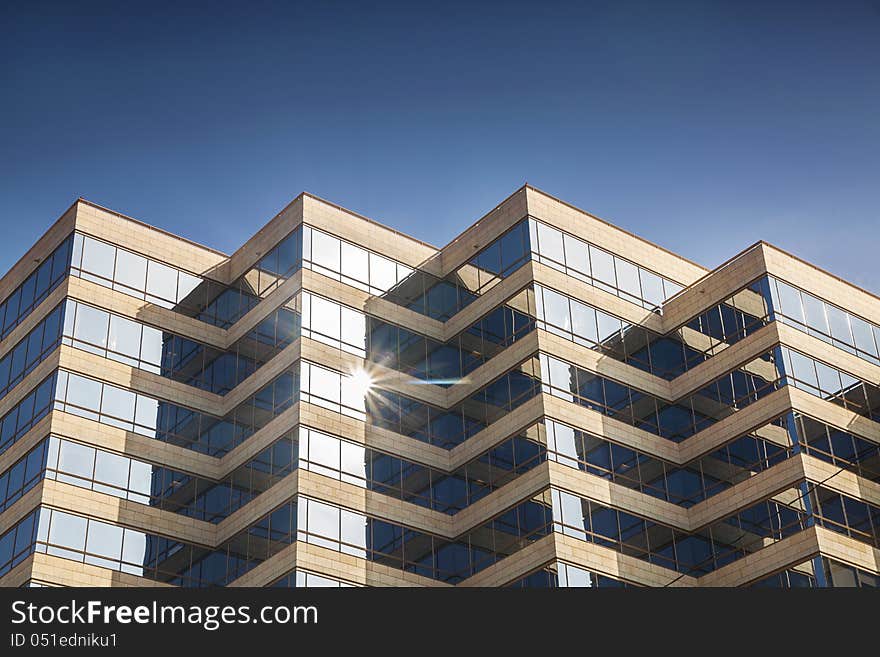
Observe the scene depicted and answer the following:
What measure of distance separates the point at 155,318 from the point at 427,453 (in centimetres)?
1506

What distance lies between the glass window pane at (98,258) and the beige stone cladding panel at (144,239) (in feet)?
1.46

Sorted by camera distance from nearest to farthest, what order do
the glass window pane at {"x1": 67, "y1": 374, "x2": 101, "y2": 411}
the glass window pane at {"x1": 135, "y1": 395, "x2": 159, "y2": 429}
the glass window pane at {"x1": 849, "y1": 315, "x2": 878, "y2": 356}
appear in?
1. the glass window pane at {"x1": 67, "y1": 374, "x2": 101, "y2": 411}
2. the glass window pane at {"x1": 135, "y1": 395, "x2": 159, "y2": 429}
3. the glass window pane at {"x1": 849, "y1": 315, "x2": 878, "y2": 356}

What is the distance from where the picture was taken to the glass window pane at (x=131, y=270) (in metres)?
72.2

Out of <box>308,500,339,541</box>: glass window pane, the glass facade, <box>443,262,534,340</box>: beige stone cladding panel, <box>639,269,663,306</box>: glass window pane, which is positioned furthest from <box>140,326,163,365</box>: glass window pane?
<box>639,269,663,306</box>: glass window pane

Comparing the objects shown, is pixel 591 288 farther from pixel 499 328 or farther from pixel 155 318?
pixel 155 318

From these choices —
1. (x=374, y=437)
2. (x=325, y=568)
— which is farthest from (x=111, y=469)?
(x=374, y=437)

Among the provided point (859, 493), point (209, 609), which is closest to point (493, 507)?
point (859, 493)

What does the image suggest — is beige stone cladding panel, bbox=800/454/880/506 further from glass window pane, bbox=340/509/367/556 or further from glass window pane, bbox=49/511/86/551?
glass window pane, bbox=49/511/86/551

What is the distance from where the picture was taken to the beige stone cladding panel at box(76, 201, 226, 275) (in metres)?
72.5

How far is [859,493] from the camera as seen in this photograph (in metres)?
67.1

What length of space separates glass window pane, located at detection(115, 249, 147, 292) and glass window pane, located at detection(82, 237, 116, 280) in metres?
0.38

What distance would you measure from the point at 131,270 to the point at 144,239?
1.93 meters

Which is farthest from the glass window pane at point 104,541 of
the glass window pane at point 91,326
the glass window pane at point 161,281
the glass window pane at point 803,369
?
the glass window pane at point 803,369

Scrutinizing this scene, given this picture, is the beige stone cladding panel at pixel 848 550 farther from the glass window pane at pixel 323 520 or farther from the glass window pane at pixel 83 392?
the glass window pane at pixel 83 392
